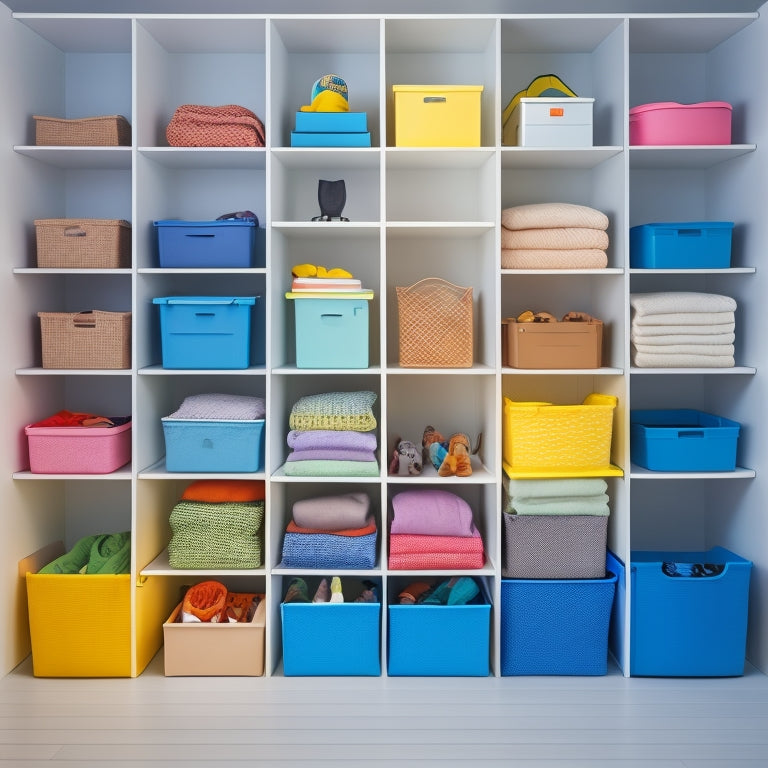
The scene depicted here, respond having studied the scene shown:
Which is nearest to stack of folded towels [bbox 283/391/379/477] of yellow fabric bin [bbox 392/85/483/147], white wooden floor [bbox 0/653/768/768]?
white wooden floor [bbox 0/653/768/768]

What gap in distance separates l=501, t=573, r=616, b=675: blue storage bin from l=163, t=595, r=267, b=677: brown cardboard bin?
96 centimetres

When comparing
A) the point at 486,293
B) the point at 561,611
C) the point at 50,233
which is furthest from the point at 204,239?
the point at 561,611

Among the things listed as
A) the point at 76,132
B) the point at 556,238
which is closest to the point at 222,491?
the point at 76,132

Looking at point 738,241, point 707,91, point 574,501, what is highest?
point 707,91

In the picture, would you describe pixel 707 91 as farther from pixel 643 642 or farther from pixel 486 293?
pixel 643 642

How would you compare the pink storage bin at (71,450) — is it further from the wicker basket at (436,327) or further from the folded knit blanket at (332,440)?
the wicker basket at (436,327)

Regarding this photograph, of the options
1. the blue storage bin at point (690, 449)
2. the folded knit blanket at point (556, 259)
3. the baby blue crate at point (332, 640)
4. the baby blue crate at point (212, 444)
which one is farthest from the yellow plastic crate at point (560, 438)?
the baby blue crate at point (212, 444)

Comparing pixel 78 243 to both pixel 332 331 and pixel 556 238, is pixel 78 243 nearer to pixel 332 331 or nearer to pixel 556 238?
pixel 332 331

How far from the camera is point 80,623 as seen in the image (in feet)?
10.1

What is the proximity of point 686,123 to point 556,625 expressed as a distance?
198 centimetres

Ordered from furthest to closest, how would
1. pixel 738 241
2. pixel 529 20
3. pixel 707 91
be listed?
pixel 707 91
pixel 738 241
pixel 529 20

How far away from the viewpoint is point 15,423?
311cm

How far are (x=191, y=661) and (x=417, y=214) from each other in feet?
6.73

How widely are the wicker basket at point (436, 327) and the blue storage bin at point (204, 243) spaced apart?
2.10 feet
